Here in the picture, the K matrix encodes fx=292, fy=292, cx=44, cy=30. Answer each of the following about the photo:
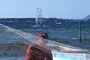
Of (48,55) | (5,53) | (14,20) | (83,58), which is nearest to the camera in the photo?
(83,58)

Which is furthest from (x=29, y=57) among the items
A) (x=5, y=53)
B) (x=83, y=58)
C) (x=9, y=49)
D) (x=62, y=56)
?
(x=9, y=49)

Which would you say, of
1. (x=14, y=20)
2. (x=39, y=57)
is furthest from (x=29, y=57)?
(x=14, y=20)

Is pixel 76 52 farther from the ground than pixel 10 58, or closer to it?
farther from the ground

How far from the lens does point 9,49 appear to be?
71.1 ft

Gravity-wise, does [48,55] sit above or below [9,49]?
above

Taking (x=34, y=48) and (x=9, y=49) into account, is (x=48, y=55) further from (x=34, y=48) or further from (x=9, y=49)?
(x=9, y=49)

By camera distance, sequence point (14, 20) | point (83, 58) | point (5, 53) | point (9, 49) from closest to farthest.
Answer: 1. point (83, 58)
2. point (5, 53)
3. point (9, 49)
4. point (14, 20)

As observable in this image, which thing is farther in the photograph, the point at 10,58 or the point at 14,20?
the point at 14,20

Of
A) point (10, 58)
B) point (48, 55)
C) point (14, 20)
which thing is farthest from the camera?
point (14, 20)

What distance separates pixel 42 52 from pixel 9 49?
16.3m

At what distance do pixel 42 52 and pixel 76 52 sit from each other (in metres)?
0.70

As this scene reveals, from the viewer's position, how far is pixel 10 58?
17.5 m

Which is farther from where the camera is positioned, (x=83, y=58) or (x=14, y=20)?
(x=14, y=20)

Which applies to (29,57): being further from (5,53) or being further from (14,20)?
(14,20)
